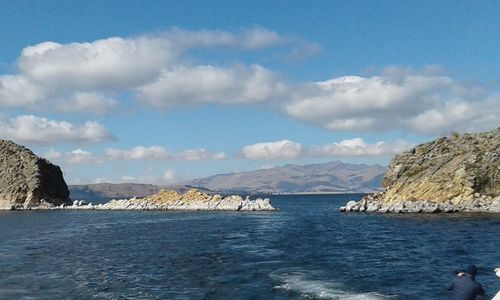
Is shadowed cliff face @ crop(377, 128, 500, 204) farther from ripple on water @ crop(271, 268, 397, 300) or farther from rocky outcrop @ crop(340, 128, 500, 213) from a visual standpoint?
ripple on water @ crop(271, 268, 397, 300)

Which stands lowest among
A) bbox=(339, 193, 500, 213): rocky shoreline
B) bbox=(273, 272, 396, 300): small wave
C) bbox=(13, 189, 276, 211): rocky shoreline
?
bbox=(273, 272, 396, 300): small wave

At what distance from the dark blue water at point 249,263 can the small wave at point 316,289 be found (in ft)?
0.21

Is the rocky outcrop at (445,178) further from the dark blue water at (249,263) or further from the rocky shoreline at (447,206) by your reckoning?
the dark blue water at (249,263)

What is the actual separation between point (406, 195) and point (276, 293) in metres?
94.0

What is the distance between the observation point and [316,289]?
105ft

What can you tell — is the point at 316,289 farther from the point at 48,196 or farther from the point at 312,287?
the point at 48,196

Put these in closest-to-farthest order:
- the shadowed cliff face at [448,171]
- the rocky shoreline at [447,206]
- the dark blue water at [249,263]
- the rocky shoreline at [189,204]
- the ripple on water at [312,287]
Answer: the ripple on water at [312,287] → the dark blue water at [249,263] → the rocky shoreline at [447,206] → the shadowed cliff face at [448,171] → the rocky shoreline at [189,204]

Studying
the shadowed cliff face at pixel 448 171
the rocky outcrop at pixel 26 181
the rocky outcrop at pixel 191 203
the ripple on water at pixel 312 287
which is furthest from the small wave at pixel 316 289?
the rocky outcrop at pixel 26 181

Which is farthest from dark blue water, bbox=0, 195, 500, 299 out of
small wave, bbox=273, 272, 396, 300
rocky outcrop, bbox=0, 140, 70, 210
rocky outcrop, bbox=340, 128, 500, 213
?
rocky outcrop, bbox=0, 140, 70, 210

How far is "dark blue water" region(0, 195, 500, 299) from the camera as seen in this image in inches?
1277

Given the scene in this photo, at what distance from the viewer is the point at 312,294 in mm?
30734

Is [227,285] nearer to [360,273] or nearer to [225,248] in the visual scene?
[360,273]

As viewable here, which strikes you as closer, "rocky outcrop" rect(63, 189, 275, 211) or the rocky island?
"rocky outcrop" rect(63, 189, 275, 211)

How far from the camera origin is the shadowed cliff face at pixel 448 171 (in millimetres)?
105188
